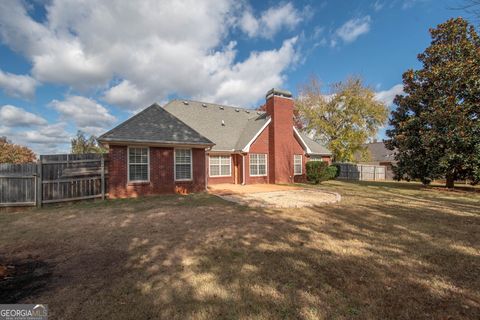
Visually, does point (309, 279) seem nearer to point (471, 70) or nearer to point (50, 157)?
point (50, 157)

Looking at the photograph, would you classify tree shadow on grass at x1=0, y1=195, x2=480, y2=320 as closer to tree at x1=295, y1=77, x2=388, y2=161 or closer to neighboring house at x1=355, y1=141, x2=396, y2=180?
tree at x1=295, y1=77, x2=388, y2=161

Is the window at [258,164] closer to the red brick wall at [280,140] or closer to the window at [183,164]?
the red brick wall at [280,140]

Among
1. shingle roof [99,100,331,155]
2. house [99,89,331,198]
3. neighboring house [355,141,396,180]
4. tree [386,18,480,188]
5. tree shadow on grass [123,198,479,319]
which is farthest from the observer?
neighboring house [355,141,396,180]

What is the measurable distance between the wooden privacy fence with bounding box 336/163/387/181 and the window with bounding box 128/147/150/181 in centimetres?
2232

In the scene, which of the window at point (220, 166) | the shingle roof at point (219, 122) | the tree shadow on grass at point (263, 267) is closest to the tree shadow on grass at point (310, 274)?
the tree shadow on grass at point (263, 267)

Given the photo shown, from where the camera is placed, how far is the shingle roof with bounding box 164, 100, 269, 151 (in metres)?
17.3

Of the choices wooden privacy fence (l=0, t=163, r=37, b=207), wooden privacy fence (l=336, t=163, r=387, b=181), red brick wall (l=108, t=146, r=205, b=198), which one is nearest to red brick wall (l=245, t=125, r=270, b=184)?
red brick wall (l=108, t=146, r=205, b=198)

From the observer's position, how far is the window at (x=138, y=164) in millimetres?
11062

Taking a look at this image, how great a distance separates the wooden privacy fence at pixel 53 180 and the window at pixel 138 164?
1.19 meters

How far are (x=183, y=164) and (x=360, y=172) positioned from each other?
22730 mm

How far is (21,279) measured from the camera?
350cm

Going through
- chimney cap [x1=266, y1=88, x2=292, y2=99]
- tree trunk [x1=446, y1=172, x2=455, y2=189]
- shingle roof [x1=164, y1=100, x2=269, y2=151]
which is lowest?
tree trunk [x1=446, y1=172, x2=455, y2=189]

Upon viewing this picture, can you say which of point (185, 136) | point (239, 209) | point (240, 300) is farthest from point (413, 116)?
point (240, 300)

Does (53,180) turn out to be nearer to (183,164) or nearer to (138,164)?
(138,164)
